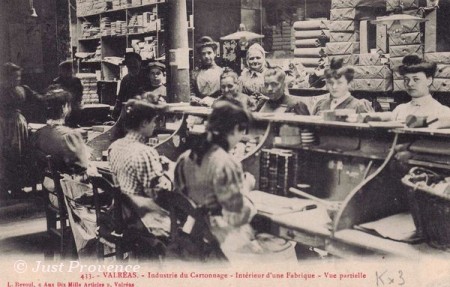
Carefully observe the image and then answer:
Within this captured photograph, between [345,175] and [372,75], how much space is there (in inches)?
156

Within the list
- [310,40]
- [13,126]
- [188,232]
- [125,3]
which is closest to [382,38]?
[310,40]

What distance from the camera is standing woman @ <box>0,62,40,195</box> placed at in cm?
467

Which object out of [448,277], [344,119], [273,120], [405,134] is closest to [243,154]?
[273,120]

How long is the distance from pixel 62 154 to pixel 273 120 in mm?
1758

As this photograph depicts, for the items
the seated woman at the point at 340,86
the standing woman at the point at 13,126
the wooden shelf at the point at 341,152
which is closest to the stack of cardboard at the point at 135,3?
the standing woman at the point at 13,126

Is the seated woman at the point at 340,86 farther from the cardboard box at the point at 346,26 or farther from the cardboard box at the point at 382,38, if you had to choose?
the cardboard box at the point at 346,26

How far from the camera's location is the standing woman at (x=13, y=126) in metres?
4.67

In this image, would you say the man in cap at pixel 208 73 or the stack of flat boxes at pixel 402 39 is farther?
the stack of flat boxes at pixel 402 39

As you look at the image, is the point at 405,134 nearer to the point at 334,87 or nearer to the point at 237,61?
the point at 334,87

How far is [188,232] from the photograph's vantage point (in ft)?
8.79

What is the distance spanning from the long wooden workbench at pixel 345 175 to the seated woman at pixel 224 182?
0.15m

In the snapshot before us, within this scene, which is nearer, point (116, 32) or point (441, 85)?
point (441, 85)

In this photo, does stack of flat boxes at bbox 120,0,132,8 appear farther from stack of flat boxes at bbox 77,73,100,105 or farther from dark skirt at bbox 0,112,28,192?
dark skirt at bbox 0,112,28,192

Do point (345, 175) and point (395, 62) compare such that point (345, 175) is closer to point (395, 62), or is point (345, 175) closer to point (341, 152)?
point (341, 152)
